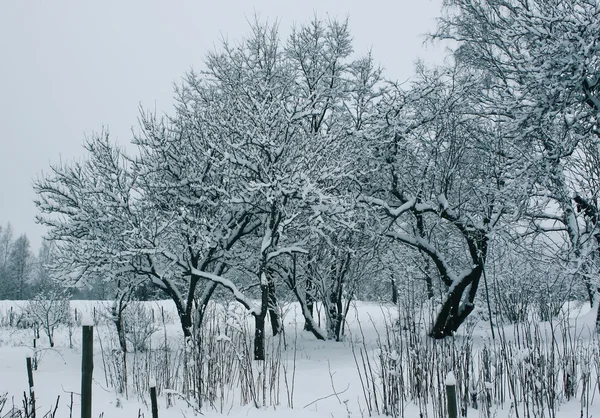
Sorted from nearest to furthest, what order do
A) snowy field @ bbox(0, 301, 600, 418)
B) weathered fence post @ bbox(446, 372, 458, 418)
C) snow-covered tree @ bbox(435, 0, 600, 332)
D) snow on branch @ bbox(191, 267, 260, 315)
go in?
weathered fence post @ bbox(446, 372, 458, 418) < snowy field @ bbox(0, 301, 600, 418) < snow-covered tree @ bbox(435, 0, 600, 332) < snow on branch @ bbox(191, 267, 260, 315)

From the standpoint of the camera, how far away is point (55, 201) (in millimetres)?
11539

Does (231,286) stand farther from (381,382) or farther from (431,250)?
(381,382)

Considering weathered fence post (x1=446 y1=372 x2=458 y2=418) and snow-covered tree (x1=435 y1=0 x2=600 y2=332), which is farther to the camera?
snow-covered tree (x1=435 y1=0 x2=600 y2=332)

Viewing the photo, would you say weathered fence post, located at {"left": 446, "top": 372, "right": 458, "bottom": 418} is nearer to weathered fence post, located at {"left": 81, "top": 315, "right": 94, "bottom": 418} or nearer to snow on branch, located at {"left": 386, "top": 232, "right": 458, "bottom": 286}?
weathered fence post, located at {"left": 81, "top": 315, "right": 94, "bottom": 418}

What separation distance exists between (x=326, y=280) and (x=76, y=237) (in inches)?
256

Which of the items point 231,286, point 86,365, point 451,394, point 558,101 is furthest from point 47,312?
point 451,394

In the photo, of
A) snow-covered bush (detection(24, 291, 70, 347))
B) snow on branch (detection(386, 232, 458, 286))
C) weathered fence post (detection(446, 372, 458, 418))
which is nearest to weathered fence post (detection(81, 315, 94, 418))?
weathered fence post (detection(446, 372, 458, 418))

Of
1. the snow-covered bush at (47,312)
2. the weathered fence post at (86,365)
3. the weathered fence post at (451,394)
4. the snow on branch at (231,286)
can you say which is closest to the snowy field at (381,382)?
the weathered fence post at (86,365)

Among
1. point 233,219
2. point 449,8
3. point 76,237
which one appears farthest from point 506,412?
point 76,237

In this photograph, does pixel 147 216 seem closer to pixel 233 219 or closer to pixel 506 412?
pixel 233 219

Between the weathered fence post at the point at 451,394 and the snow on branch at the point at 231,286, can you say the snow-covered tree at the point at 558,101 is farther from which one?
the snow on branch at the point at 231,286

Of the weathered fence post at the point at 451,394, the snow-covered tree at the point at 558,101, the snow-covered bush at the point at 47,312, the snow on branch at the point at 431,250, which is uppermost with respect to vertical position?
the snow-covered tree at the point at 558,101

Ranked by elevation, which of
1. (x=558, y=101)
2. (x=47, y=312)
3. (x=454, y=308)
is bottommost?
(x=47, y=312)

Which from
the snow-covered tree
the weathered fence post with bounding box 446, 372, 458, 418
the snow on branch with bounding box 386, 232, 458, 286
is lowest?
the weathered fence post with bounding box 446, 372, 458, 418
